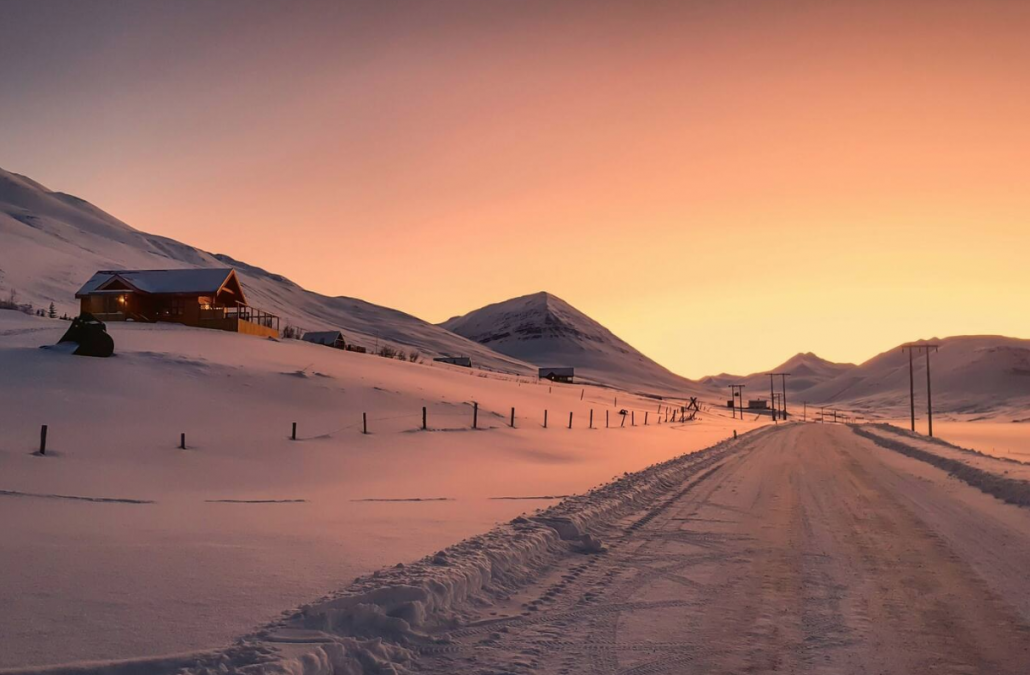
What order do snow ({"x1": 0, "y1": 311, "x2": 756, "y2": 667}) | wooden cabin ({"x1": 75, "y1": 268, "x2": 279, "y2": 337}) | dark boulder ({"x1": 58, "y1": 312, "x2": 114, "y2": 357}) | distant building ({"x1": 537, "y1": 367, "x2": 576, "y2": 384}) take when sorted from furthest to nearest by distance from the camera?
1. distant building ({"x1": 537, "y1": 367, "x2": 576, "y2": 384})
2. wooden cabin ({"x1": 75, "y1": 268, "x2": 279, "y2": 337})
3. dark boulder ({"x1": 58, "y1": 312, "x2": 114, "y2": 357})
4. snow ({"x1": 0, "y1": 311, "x2": 756, "y2": 667})

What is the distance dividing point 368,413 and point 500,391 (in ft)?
87.3

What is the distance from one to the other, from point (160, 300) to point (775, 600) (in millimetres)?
58684

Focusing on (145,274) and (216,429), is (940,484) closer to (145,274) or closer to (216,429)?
(216,429)

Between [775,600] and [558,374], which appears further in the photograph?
[558,374]

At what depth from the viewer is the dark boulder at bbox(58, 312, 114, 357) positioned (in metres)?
36.8

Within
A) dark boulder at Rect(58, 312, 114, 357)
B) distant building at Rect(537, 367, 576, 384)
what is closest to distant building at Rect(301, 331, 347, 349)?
dark boulder at Rect(58, 312, 114, 357)

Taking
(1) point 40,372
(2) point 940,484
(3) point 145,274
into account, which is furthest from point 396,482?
(3) point 145,274

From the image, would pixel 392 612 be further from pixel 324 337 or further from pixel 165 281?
pixel 324 337

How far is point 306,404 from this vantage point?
36.9 metres

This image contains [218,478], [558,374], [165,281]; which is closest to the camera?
[218,478]

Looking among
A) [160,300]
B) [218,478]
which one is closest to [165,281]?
[160,300]

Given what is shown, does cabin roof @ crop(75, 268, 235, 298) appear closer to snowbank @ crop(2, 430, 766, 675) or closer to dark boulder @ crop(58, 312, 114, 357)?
dark boulder @ crop(58, 312, 114, 357)

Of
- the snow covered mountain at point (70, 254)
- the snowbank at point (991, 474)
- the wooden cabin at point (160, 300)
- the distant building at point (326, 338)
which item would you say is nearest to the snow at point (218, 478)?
the wooden cabin at point (160, 300)

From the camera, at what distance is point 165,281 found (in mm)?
59188
